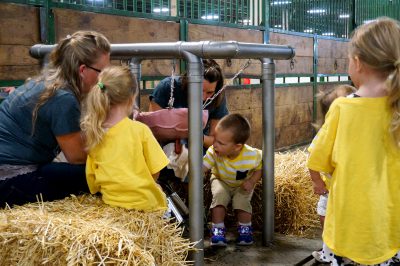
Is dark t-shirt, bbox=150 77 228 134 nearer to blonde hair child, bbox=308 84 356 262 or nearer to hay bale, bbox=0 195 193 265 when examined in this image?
blonde hair child, bbox=308 84 356 262

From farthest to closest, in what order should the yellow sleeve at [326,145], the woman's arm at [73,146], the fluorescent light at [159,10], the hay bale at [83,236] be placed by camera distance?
the fluorescent light at [159,10] < the woman's arm at [73,146] < the yellow sleeve at [326,145] < the hay bale at [83,236]

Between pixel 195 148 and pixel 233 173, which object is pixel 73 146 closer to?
pixel 195 148

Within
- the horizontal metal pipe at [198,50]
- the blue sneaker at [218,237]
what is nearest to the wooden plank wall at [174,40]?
the horizontal metal pipe at [198,50]

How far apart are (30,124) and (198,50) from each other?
83 cm

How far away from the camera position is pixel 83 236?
1.69m

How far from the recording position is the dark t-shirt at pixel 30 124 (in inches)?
82.6

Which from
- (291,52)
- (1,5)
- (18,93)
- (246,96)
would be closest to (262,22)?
(246,96)

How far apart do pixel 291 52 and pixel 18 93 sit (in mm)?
1551

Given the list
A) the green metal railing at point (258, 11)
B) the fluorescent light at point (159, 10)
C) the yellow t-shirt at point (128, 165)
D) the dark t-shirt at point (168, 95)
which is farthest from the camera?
the fluorescent light at point (159, 10)

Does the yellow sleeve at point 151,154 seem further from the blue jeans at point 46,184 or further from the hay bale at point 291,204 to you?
the hay bale at point 291,204

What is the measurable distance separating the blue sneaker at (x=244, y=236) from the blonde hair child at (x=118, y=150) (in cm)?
97

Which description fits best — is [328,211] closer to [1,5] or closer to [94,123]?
[94,123]

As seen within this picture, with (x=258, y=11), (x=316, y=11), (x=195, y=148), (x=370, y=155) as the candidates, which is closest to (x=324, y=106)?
(x=195, y=148)

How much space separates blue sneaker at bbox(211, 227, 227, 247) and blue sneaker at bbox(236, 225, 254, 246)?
10cm
